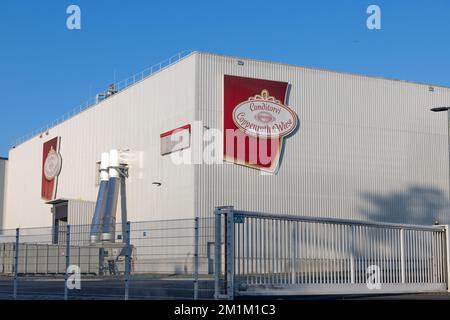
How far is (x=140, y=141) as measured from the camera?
171 ft

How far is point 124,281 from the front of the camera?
58.9 ft

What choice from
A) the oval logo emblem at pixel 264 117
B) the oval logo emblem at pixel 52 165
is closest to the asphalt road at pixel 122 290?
the oval logo emblem at pixel 264 117

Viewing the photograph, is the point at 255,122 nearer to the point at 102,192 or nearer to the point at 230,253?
the point at 102,192

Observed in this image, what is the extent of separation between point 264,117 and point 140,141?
32.4ft

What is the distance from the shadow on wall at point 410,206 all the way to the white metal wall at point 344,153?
0.23ft

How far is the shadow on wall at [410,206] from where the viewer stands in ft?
166

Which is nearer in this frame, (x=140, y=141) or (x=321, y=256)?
(x=321, y=256)

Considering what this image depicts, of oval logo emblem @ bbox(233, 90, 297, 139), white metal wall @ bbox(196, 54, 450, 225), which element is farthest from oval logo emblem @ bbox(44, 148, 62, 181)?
oval logo emblem @ bbox(233, 90, 297, 139)

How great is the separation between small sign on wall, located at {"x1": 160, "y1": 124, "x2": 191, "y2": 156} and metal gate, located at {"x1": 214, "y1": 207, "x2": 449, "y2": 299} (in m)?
25.2

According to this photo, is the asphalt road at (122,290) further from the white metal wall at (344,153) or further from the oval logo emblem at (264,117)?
the oval logo emblem at (264,117)

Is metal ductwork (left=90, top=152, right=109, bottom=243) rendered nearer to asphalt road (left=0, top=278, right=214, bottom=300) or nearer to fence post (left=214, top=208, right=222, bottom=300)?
asphalt road (left=0, top=278, right=214, bottom=300)

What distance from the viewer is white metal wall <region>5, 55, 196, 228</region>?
4722 centimetres

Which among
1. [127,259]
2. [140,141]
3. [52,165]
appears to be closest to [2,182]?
[52,165]

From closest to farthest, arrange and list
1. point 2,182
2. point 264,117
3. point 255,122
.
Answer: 1. point 255,122
2. point 264,117
3. point 2,182
